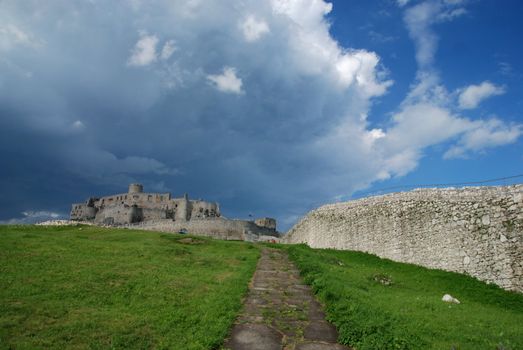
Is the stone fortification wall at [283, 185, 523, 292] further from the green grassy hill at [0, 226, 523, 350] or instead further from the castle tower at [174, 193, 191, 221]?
the castle tower at [174, 193, 191, 221]

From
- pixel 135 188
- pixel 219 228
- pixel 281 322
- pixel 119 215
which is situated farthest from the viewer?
pixel 135 188

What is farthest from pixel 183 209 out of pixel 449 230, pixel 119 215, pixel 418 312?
pixel 418 312

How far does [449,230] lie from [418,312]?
11509 mm

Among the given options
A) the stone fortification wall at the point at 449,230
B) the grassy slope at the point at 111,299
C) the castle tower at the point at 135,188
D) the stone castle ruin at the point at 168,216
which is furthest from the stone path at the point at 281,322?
the castle tower at the point at 135,188

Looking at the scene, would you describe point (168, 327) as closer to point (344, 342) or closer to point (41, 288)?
point (344, 342)

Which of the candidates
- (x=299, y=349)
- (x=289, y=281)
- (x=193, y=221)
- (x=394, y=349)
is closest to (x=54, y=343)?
(x=299, y=349)

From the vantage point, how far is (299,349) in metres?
7.95

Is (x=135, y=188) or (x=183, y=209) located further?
(x=135, y=188)

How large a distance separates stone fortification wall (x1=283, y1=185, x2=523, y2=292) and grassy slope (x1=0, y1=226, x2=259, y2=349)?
1221 cm

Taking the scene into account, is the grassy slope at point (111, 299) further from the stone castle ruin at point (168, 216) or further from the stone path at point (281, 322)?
the stone castle ruin at point (168, 216)

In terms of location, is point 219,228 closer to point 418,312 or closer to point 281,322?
point 418,312

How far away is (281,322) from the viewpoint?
31.6 ft

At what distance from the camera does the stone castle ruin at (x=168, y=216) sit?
2958 inches

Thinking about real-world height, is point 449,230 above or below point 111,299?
above
